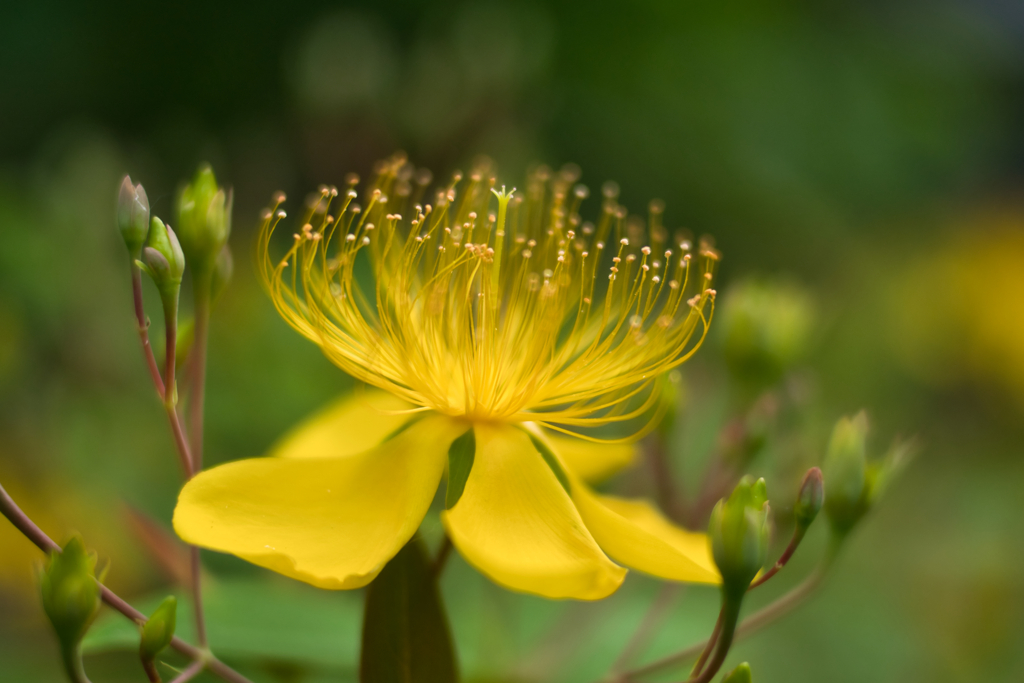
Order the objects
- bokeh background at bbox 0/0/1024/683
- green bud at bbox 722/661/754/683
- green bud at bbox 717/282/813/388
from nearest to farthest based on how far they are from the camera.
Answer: green bud at bbox 722/661/754/683 → green bud at bbox 717/282/813/388 → bokeh background at bbox 0/0/1024/683

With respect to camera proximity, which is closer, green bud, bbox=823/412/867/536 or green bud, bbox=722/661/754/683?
green bud, bbox=722/661/754/683

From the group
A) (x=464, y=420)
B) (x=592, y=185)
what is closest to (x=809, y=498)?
(x=464, y=420)

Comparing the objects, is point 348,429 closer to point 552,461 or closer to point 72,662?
point 552,461

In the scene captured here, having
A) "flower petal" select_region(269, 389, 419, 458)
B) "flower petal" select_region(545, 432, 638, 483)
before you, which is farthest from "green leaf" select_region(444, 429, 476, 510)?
"flower petal" select_region(545, 432, 638, 483)

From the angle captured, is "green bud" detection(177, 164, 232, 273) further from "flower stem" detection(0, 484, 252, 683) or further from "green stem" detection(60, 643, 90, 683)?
"green stem" detection(60, 643, 90, 683)

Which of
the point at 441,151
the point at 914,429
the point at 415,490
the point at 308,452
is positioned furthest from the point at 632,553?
the point at 914,429

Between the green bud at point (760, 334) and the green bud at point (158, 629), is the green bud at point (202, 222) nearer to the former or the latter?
the green bud at point (158, 629)
